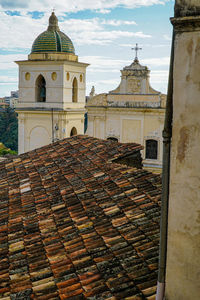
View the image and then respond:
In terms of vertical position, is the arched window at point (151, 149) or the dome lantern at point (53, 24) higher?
the dome lantern at point (53, 24)

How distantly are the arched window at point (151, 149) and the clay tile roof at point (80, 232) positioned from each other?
1492 cm

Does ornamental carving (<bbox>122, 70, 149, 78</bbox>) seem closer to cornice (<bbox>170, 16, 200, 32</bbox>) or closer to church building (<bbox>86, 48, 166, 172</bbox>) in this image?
church building (<bbox>86, 48, 166, 172</bbox>)

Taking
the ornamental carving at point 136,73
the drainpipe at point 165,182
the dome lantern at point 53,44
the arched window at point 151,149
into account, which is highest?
the dome lantern at point 53,44

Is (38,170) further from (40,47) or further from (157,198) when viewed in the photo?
(40,47)

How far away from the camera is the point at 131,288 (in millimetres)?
3723

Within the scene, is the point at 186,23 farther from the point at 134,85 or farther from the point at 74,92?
the point at 74,92

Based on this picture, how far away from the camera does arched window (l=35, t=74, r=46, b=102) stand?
23578mm

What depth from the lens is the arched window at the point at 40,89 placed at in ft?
77.4

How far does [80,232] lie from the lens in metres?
5.00

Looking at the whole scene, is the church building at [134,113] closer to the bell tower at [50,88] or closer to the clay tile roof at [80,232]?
the bell tower at [50,88]

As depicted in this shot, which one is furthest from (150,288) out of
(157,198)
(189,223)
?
(157,198)

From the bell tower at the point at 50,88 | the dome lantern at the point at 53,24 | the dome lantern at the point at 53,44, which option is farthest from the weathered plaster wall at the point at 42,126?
the dome lantern at the point at 53,24

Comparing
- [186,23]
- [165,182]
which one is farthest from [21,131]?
[186,23]

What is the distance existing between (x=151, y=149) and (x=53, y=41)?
7874mm
